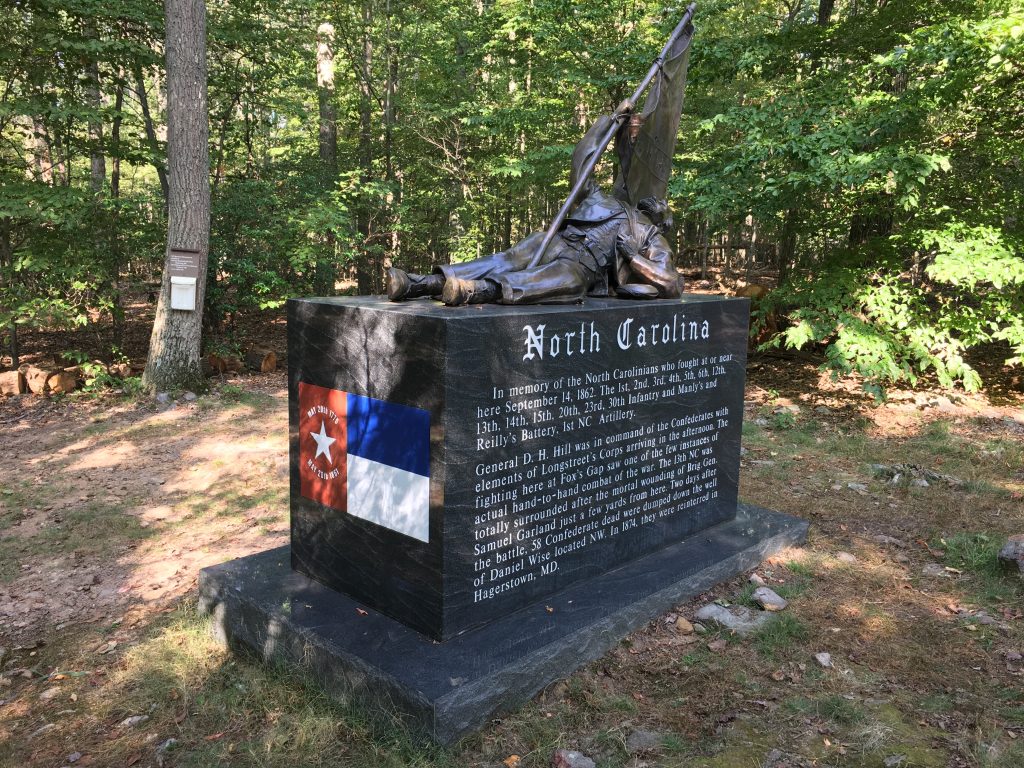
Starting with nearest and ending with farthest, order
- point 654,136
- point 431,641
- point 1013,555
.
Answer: point 431,641 < point 1013,555 < point 654,136

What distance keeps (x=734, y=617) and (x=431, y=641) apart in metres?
1.81

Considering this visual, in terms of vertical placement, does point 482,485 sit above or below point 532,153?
below

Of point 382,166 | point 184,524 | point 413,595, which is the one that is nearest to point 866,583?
point 413,595

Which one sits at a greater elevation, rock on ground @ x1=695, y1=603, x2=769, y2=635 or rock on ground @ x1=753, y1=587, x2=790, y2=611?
rock on ground @ x1=753, y1=587, x2=790, y2=611

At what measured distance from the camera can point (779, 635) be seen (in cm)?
405

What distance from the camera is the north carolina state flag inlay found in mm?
3490

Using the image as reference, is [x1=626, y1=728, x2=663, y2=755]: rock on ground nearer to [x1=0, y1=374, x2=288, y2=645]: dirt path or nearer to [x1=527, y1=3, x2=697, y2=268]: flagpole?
[x1=527, y1=3, x2=697, y2=268]: flagpole

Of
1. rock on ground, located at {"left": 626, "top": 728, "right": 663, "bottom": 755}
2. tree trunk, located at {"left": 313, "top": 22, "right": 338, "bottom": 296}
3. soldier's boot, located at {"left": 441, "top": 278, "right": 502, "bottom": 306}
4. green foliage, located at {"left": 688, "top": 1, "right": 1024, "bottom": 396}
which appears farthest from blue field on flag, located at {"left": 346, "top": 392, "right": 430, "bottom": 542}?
tree trunk, located at {"left": 313, "top": 22, "right": 338, "bottom": 296}

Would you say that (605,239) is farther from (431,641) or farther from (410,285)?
(431,641)

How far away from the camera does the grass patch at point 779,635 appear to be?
12.9 ft

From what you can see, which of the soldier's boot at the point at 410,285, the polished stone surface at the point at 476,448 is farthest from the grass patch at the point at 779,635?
the soldier's boot at the point at 410,285

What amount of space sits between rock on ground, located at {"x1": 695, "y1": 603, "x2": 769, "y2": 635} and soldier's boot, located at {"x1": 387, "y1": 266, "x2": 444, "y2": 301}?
93.3 inches

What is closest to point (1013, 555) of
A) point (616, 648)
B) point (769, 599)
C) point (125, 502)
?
point (769, 599)

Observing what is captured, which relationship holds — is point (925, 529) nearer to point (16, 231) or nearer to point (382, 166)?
point (16, 231)
